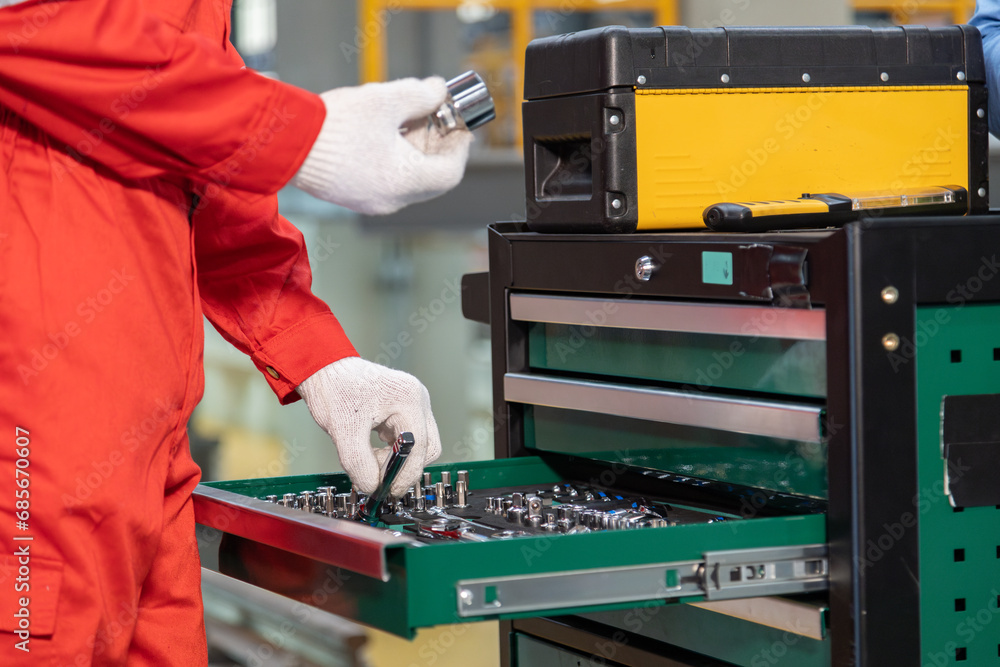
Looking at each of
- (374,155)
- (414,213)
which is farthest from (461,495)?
(414,213)

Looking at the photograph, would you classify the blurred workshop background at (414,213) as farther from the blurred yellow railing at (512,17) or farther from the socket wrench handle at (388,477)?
the socket wrench handle at (388,477)

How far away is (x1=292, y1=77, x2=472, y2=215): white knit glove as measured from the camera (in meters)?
1.03

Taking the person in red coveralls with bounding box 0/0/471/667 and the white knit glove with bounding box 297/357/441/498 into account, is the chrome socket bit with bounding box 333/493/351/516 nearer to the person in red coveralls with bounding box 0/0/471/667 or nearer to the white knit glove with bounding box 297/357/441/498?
the white knit glove with bounding box 297/357/441/498

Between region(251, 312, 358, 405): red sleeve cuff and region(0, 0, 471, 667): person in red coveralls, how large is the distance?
0.19 metres

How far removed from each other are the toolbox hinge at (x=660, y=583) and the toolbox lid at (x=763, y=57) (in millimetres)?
521

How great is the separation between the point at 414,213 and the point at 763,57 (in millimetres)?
4372

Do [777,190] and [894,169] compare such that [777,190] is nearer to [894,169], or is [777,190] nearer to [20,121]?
[894,169]

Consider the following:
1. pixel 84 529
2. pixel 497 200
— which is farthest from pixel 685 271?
pixel 497 200

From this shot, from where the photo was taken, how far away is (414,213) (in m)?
5.57

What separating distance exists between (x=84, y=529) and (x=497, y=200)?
4.80m

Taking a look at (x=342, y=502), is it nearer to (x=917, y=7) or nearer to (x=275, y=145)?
(x=275, y=145)

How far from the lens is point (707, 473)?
1.24 meters

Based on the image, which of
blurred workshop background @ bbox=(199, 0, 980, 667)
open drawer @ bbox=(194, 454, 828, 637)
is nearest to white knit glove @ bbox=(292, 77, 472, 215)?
open drawer @ bbox=(194, 454, 828, 637)

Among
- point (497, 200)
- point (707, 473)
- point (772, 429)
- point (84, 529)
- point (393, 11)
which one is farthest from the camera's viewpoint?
point (393, 11)
